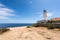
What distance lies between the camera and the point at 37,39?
9750mm

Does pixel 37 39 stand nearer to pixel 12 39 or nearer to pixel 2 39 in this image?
pixel 12 39

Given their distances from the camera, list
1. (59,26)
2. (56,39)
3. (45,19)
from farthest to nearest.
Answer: (45,19) → (59,26) → (56,39)

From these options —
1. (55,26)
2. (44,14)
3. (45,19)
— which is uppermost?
(44,14)

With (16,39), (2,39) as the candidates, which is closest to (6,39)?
(2,39)

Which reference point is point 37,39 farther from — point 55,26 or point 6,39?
point 55,26

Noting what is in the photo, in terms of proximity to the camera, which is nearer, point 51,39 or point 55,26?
point 51,39

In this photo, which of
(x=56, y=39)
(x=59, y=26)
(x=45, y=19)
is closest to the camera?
(x=56, y=39)

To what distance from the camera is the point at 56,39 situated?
945 centimetres

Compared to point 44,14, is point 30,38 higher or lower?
lower

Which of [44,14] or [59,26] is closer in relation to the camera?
[59,26]

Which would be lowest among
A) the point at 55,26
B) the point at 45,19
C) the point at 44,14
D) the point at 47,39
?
the point at 47,39

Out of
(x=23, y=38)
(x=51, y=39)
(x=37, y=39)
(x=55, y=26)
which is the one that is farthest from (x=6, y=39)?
(x=55, y=26)

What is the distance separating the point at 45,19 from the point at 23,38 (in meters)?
14.2

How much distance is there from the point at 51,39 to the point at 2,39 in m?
5.82
